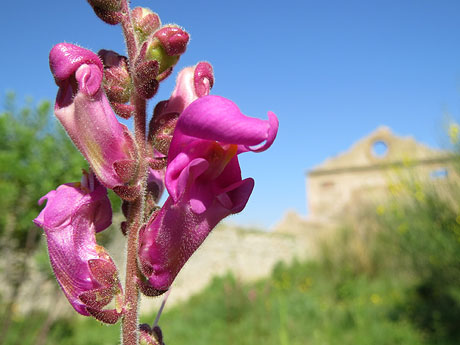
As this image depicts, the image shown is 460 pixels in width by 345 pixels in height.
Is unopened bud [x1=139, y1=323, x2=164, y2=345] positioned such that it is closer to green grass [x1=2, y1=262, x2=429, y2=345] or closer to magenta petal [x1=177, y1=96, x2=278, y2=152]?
magenta petal [x1=177, y1=96, x2=278, y2=152]

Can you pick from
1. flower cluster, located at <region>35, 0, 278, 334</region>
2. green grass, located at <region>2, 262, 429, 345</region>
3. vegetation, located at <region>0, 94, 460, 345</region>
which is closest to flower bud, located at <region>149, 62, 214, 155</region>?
flower cluster, located at <region>35, 0, 278, 334</region>

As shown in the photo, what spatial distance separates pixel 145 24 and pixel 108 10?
73mm

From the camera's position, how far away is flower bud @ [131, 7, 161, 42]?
2.66 feet

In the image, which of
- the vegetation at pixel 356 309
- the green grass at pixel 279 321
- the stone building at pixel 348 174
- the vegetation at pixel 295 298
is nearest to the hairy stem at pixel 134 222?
the vegetation at pixel 295 298

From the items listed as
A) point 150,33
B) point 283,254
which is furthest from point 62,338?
point 283,254

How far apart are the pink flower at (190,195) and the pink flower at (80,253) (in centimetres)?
8

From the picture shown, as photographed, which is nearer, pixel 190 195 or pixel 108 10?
pixel 190 195

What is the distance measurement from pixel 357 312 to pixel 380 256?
3253mm

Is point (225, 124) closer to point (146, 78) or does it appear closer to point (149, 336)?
point (146, 78)

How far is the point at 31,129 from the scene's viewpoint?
3752 millimetres

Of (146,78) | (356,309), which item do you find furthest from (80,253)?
(356,309)

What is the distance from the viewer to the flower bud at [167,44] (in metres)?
0.72

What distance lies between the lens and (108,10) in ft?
2.53

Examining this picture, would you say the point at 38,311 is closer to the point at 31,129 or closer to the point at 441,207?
the point at 31,129
